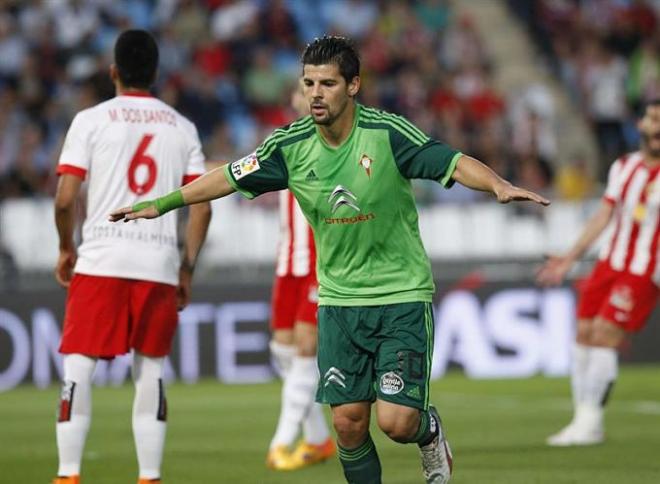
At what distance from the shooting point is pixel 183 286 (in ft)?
26.2

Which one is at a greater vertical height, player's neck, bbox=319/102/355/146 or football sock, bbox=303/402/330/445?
player's neck, bbox=319/102/355/146

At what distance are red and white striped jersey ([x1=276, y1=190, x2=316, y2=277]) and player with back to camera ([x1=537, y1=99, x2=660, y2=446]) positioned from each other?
181cm

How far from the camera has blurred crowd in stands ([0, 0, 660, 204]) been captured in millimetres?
19375

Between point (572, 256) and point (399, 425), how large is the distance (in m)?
4.20

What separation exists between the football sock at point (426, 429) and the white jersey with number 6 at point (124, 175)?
5.56ft

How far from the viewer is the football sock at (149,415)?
7.66m

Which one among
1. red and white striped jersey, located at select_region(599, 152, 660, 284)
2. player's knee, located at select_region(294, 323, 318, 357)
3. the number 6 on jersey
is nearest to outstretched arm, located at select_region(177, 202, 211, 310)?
the number 6 on jersey

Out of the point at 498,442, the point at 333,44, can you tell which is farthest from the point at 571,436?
the point at 333,44

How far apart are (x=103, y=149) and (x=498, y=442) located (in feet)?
→ 13.8

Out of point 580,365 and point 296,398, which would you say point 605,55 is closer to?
point 580,365

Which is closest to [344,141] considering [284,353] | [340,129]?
[340,129]

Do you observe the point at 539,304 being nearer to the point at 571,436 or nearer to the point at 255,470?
the point at 571,436

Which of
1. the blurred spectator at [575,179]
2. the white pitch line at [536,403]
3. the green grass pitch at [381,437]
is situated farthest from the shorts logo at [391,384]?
the blurred spectator at [575,179]

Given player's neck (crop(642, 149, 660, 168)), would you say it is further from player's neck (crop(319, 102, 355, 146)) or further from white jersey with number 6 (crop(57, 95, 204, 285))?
player's neck (crop(319, 102, 355, 146))
